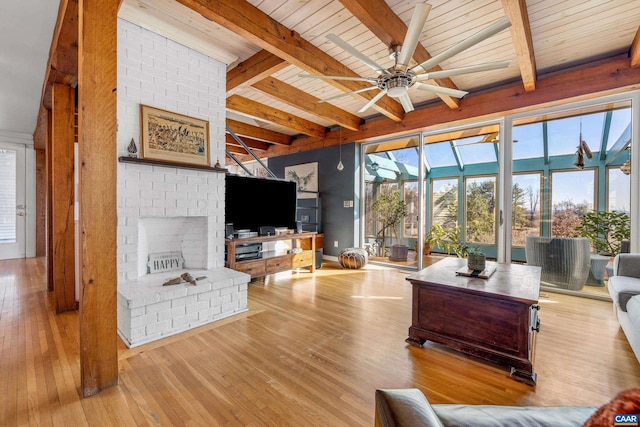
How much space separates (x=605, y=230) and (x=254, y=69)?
458cm

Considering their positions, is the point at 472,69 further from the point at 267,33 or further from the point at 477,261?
the point at 267,33

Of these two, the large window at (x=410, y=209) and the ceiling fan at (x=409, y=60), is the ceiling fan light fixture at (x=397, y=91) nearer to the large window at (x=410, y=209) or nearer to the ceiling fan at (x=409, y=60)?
the ceiling fan at (x=409, y=60)

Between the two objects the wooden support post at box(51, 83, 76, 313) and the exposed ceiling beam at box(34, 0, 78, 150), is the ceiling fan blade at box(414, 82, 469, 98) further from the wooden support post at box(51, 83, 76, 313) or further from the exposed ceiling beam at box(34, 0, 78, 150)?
the wooden support post at box(51, 83, 76, 313)

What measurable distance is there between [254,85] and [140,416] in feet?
10.9

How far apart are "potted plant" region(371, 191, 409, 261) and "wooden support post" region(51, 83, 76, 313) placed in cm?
455

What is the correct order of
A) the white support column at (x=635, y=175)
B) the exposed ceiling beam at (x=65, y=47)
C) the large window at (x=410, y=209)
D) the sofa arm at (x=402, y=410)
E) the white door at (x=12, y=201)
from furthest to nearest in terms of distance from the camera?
the white door at (x=12, y=201) < the large window at (x=410, y=209) < the white support column at (x=635, y=175) < the exposed ceiling beam at (x=65, y=47) < the sofa arm at (x=402, y=410)

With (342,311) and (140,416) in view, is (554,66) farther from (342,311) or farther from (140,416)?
(140,416)

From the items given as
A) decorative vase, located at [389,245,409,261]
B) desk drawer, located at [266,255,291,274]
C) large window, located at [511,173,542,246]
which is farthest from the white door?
large window, located at [511,173,542,246]

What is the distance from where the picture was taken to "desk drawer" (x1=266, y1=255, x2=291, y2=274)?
4.02m

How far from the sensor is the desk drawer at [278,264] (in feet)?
13.2

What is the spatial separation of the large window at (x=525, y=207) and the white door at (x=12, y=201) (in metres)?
9.32

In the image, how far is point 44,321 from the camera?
104 inches

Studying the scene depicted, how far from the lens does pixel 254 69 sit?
9.98ft

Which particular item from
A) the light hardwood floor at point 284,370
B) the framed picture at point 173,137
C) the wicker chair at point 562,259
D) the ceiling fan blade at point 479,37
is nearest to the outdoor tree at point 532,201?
the wicker chair at point 562,259
